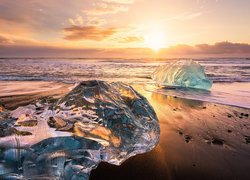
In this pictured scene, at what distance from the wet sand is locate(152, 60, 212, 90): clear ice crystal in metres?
3.90

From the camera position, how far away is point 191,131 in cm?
387

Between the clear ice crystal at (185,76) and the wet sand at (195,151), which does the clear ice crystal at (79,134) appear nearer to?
the wet sand at (195,151)

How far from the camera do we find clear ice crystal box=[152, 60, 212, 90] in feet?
29.8

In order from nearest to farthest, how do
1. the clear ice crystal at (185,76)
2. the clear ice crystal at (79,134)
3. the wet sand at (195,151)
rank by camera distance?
the clear ice crystal at (79,134) < the wet sand at (195,151) < the clear ice crystal at (185,76)

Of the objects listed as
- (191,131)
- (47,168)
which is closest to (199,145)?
(191,131)

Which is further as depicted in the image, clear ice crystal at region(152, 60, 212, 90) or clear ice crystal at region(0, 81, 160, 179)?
clear ice crystal at region(152, 60, 212, 90)

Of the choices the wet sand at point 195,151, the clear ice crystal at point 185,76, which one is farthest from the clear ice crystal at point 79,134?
the clear ice crystal at point 185,76

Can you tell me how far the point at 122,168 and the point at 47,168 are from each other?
0.83 metres

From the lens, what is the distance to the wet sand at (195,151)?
2.45m

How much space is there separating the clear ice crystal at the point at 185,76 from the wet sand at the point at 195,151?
12.8ft

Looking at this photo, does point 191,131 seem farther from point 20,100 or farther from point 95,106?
point 20,100

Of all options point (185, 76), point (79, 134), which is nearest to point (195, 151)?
point (79, 134)

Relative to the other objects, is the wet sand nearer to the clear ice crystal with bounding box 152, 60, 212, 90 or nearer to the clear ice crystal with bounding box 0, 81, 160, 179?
the clear ice crystal with bounding box 0, 81, 160, 179

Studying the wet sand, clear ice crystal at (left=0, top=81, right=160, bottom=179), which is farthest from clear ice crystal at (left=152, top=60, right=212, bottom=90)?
clear ice crystal at (left=0, top=81, right=160, bottom=179)
